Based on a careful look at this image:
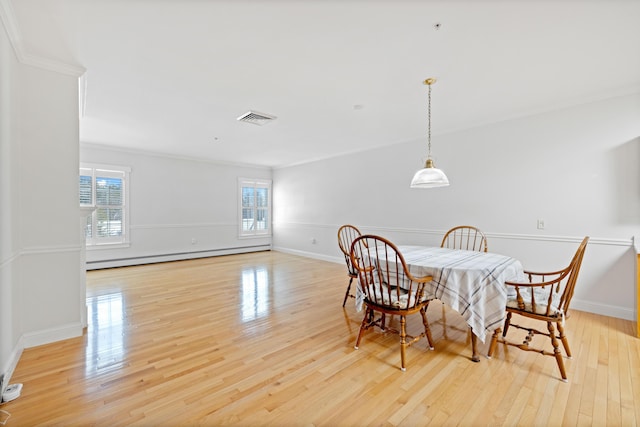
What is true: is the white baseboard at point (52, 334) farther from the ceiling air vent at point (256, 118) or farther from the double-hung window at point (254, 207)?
the double-hung window at point (254, 207)

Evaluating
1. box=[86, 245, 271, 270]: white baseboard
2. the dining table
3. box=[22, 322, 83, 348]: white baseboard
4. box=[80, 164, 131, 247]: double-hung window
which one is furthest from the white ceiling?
box=[86, 245, 271, 270]: white baseboard

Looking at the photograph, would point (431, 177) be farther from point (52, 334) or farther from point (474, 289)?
point (52, 334)

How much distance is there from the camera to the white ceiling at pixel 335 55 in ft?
5.92

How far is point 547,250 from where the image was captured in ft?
11.1

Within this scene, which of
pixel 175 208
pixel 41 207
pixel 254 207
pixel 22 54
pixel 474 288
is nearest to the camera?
pixel 474 288

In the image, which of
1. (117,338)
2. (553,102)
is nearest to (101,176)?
(117,338)

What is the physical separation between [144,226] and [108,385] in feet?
15.4

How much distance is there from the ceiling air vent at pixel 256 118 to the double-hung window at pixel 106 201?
339cm

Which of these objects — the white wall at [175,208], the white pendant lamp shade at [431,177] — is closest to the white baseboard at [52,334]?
the white wall at [175,208]

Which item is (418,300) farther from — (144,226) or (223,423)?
(144,226)

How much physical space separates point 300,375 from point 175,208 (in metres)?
5.45

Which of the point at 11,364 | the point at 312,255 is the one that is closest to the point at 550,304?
the point at 11,364

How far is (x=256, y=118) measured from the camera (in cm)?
376

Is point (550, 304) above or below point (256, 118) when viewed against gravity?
below
